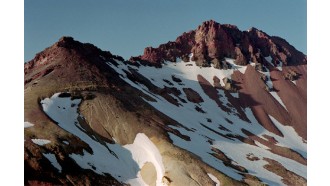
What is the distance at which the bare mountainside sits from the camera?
49.1m

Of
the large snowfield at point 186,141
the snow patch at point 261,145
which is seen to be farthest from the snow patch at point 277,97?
the snow patch at point 261,145

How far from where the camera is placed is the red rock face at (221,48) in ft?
461

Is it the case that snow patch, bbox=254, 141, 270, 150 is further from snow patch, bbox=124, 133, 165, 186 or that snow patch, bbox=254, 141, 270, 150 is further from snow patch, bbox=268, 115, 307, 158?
snow patch, bbox=124, 133, 165, 186

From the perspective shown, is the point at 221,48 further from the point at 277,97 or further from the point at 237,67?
the point at 277,97

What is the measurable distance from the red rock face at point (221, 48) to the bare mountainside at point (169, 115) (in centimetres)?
47

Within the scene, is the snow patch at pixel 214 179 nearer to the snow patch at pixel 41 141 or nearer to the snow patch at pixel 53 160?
the snow patch at pixel 53 160

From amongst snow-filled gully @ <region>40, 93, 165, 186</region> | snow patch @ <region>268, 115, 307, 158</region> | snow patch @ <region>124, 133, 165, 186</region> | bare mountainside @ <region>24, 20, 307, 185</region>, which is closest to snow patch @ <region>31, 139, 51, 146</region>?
bare mountainside @ <region>24, 20, 307, 185</region>

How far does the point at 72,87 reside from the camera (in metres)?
73.2

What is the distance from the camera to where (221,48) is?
147 metres

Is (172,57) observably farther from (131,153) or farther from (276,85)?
(131,153)

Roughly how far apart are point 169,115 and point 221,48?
2950 inches

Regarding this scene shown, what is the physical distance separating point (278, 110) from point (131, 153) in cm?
7246
